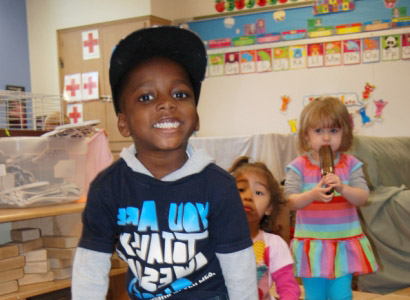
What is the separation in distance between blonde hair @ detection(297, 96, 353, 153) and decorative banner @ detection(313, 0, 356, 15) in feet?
9.69

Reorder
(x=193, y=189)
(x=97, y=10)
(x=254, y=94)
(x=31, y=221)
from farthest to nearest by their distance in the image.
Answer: (x=97, y=10) < (x=254, y=94) < (x=31, y=221) < (x=193, y=189)

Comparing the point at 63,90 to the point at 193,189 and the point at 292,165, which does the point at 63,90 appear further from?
Answer: the point at 193,189

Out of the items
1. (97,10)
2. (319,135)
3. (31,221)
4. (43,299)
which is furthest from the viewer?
(97,10)

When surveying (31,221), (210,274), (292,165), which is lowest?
(31,221)

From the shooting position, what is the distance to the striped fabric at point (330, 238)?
5.31 feet

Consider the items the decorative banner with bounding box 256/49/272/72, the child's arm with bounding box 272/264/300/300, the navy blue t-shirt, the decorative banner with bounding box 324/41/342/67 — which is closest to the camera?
the navy blue t-shirt

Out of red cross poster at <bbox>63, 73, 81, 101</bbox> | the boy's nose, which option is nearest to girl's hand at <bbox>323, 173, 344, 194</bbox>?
the boy's nose

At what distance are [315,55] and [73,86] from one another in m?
2.72

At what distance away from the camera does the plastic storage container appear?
1.92 m

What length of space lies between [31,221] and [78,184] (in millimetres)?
273

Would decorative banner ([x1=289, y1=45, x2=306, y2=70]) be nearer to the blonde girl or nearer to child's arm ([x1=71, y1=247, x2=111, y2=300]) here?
the blonde girl

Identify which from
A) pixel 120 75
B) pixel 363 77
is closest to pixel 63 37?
pixel 363 77

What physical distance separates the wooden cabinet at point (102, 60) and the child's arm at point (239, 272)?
13.8 ft

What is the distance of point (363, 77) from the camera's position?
4.32m
